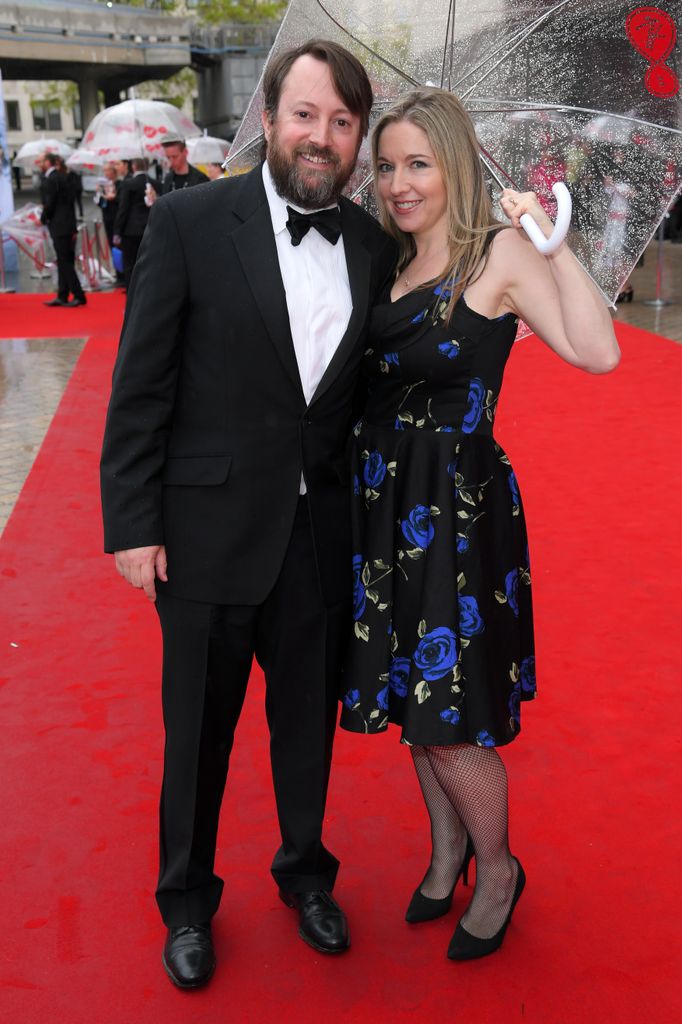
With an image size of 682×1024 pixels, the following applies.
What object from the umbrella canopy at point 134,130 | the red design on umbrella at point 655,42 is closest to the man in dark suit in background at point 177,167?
the umbrella canopy at point 134,130

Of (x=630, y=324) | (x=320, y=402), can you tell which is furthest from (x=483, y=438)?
(x=630, y=324)

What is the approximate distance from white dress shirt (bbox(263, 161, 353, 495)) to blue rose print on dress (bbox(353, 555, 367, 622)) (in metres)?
0.42

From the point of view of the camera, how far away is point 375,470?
2525mm

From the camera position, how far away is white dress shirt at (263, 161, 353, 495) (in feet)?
7.98

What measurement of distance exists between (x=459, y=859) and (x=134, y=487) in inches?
51.1

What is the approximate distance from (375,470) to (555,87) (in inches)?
51.8

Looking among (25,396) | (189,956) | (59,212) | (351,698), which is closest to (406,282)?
(351,698)

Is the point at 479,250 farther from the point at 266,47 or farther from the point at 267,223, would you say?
the point at 266,47

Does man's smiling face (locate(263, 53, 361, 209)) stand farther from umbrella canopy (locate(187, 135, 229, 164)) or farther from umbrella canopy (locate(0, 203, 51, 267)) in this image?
umbrella canopy (locate(0, 203, 51, 267))

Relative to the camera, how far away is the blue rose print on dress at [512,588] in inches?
102

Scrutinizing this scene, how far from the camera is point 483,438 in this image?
8.18 feet

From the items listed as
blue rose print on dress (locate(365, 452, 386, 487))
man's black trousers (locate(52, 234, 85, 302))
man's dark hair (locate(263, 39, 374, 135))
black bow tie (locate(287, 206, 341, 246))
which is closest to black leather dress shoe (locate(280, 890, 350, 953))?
blue rose print on dress (locate(365, 452, 386, 487))

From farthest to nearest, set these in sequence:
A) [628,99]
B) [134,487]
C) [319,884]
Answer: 1. [628,99]
2. [319,884]
3. [134,487]

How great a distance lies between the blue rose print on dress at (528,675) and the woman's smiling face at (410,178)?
110 cm
